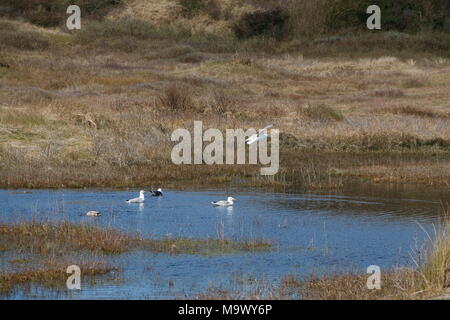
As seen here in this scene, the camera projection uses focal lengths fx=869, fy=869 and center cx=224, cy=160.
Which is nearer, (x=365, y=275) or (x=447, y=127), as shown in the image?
(x=365, y=275)

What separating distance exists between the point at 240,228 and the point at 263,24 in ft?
212

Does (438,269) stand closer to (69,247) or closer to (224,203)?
(69,247)

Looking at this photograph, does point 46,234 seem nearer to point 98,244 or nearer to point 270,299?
point 98,244

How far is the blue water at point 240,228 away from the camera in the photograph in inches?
551

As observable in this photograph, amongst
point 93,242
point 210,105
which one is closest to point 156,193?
point 93,242

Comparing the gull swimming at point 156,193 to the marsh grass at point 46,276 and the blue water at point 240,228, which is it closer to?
the blue water at point 240,228

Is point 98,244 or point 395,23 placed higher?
point 395,23

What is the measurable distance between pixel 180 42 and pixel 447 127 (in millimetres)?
41145

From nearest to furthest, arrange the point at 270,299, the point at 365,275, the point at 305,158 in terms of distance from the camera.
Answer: the point at 270,299
the point at 365,275
the point at 305,158

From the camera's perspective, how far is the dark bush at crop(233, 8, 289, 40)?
7994 centimetres

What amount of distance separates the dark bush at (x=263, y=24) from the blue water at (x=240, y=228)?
2282 inches

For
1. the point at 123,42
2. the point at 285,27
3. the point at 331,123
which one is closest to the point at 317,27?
the point at 285,27

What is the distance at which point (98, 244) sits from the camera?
52.4ft

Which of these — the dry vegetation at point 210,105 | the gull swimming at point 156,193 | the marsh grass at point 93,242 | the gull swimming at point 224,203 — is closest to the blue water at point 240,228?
the gull swimming at point 156,193
